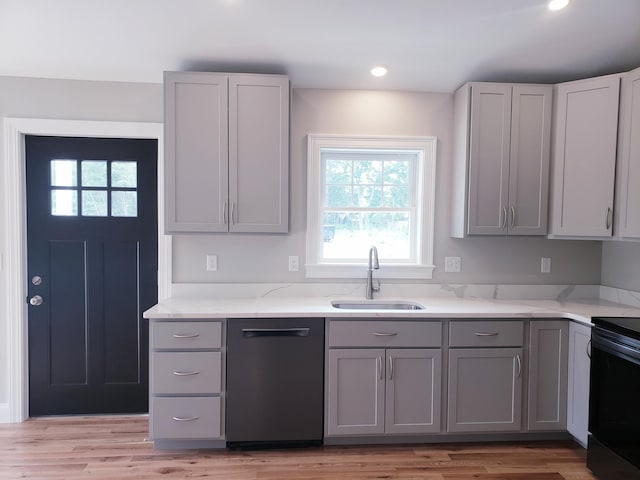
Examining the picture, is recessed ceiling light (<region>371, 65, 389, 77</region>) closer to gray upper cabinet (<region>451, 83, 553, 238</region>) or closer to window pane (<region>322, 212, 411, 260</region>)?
gray upper cabinet (<region>451, 83, 553, 238</region>)

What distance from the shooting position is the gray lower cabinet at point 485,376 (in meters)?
2.43

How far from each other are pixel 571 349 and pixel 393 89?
215 cm

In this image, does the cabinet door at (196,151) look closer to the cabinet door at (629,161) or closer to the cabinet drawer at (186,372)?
the cabinet drawer at (186,372)

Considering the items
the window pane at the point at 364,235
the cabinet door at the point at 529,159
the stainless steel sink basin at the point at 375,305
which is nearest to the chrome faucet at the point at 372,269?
the stainless steel sink basin at the point at 375,305

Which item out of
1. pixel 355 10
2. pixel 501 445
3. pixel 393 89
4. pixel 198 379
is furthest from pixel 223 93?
pixel 501 445

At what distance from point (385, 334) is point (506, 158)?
1.48 m

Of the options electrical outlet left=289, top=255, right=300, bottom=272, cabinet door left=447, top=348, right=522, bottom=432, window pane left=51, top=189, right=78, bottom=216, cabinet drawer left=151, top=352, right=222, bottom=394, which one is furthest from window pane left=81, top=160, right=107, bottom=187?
cabinet door left=447, top=348, right=522, bottom=432

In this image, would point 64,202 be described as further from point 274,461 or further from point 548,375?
point 548,375

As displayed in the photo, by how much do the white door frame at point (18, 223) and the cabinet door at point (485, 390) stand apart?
2.35m

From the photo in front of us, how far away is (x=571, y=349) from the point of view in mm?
2428

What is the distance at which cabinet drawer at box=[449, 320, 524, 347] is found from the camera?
242 cm

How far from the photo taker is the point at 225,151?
2.52 metres

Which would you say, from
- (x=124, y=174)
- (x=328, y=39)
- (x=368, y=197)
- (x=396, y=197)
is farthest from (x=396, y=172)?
(x=124, y=174)

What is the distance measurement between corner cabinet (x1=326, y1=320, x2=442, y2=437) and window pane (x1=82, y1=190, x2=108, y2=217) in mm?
1849
